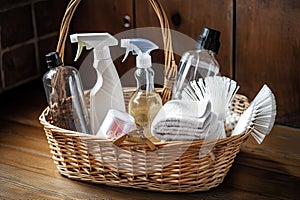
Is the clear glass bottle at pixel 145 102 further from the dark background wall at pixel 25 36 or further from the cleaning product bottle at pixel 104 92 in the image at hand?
the dark background wall at pixel 25 36

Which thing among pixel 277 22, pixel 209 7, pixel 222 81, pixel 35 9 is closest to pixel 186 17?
pixel 209 7

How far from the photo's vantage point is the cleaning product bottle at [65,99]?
1177mm

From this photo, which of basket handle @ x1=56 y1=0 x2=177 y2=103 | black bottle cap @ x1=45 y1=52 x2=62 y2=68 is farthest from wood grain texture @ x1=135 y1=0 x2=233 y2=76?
black bottle cap @ x1=45 y1=52 x2=62 y2=68

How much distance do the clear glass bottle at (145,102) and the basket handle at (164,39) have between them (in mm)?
92

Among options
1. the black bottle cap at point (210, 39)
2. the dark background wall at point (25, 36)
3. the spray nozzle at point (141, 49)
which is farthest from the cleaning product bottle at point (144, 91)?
the dark background wall at point (25, 36)

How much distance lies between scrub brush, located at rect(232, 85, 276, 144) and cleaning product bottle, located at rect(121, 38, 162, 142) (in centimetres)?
17

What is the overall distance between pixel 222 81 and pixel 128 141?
0.24m

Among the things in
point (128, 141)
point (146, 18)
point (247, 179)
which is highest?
point (146, 18)

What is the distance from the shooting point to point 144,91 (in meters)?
1.15

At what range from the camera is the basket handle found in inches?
46.1

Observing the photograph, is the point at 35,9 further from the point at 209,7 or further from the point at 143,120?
the point at 143,120

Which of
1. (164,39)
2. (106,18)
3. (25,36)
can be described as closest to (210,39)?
(164,39)

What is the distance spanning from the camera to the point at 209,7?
56.5 inches

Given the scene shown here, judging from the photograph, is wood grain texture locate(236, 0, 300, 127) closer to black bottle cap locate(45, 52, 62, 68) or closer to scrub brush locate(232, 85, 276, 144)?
scrub brush locate(232, 85, 276, 144)
